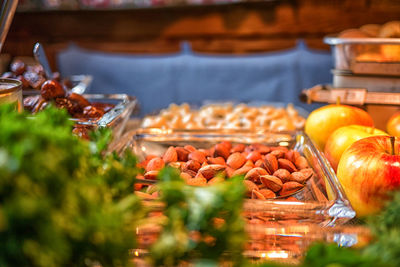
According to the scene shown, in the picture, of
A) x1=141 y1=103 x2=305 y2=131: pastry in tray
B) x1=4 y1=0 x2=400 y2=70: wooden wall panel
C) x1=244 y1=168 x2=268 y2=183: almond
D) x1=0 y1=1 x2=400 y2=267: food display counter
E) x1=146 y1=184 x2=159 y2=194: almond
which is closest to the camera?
x1=0 y1=1 x2=400 y2=267: food display counter

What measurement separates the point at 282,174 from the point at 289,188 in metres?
0.04

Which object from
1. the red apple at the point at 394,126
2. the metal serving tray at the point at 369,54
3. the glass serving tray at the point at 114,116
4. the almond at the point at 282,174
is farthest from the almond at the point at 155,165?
the metal serving tray at the point at 369,54

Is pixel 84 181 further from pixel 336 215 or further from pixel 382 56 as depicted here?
pixel 382 56

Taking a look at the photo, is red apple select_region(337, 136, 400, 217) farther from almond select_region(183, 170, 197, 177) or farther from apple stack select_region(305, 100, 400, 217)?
almond select_region(183, 170, 197, 177)

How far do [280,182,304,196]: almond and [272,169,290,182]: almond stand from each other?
0.06 feet

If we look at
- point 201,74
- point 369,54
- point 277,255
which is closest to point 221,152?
point 277,255

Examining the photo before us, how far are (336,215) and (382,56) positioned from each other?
77 cm

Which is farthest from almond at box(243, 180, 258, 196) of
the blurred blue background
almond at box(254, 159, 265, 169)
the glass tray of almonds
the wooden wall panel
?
the wooden wall panel

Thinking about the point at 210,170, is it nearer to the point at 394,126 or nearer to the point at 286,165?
the point at 286,165

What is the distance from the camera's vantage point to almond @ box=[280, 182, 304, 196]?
75cm

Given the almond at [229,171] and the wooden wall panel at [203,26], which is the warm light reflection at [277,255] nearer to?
the almond at [229,171]

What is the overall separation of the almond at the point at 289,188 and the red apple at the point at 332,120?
1.14ft

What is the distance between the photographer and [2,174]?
0.35 metres

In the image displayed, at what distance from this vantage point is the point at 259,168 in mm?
789
